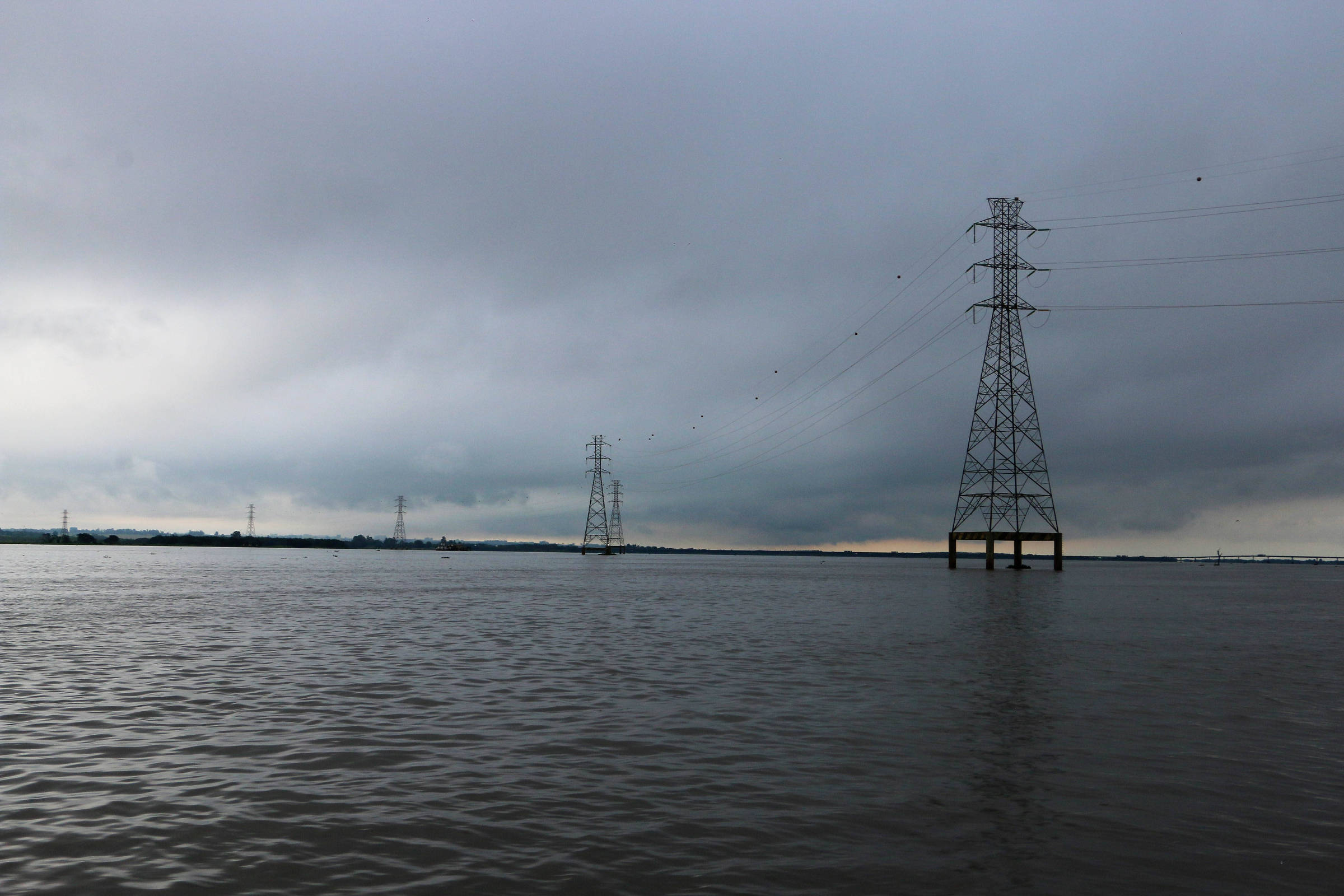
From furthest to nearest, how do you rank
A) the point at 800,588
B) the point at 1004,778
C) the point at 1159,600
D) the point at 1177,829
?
the point at 800,588
the point at 1159,600
the point at 1004,778
the point at 1177,829

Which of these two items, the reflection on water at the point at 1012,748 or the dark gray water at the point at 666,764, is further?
the reflection on water at the point at 1012,748

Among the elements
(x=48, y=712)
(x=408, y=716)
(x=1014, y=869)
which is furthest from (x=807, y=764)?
(x=48, y=712)

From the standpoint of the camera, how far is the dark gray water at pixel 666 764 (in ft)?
32.3

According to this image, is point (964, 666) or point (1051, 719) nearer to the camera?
point (1051, 719)

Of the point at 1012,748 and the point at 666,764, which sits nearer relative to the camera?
the point at 666,764

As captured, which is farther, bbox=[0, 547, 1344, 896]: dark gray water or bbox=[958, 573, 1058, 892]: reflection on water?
bbox=[958, 573, 1058, 892]: reflection on water

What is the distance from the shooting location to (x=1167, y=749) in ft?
52.5

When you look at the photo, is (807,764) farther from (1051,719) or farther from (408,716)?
(408,716)

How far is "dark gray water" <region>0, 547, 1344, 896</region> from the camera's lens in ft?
32.3

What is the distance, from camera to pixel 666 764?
1453 centimetres

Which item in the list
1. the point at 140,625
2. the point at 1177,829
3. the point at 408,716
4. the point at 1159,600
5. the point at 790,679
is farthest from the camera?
the point at 1159,600

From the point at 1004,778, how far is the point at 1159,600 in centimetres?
6247

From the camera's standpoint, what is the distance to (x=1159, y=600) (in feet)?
218

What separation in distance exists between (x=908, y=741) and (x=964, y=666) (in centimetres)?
1175
